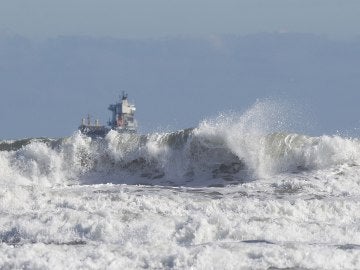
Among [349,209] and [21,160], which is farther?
[21,160]

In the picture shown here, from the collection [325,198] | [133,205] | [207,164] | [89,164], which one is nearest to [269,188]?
[325,198]

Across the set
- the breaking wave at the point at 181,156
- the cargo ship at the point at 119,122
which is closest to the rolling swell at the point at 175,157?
the breaking wave at the point at 181,156

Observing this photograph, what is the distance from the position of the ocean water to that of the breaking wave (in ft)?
0.15

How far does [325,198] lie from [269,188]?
3130 mm

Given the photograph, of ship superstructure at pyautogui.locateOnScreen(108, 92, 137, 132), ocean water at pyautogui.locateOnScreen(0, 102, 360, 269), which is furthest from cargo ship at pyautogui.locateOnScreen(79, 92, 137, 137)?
ocean water at pyautogui.locateOnScreen(0, 102, 360, 269)

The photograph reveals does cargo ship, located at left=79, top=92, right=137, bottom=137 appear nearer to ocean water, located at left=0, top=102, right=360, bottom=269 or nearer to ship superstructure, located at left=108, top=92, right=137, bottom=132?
ship superstructure, located at left=108, top=92, right=137, bottom=132

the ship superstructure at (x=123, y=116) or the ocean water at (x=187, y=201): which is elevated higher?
the ship superstructure at (x=123, y=116)

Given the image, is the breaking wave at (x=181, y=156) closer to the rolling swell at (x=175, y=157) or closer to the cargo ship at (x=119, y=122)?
the rolling swell at (x=175, y=157)

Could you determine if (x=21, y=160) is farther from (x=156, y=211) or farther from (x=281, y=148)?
(x=156, y=211)

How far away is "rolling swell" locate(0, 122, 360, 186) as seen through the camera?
34.0 meters

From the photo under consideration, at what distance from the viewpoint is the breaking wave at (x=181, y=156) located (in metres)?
34.0

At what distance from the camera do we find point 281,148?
116 ft

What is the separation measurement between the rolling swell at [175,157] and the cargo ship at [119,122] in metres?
14.6

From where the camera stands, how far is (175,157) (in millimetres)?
36969
